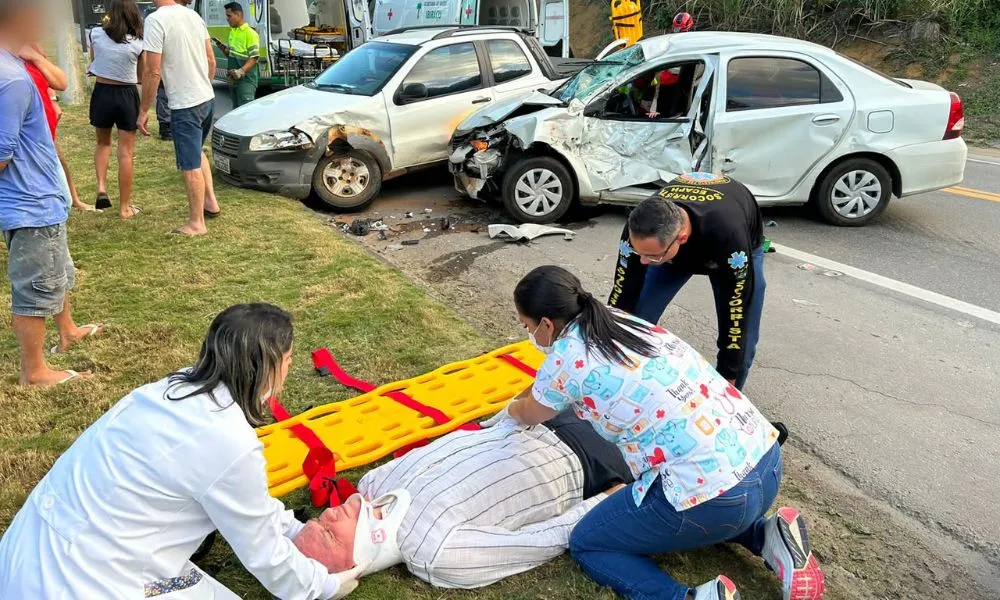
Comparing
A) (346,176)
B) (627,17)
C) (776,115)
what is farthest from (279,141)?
(627,17)

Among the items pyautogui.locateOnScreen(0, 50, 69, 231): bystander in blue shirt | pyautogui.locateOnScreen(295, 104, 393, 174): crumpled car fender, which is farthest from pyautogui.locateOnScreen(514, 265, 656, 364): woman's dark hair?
pyautogui.locateOnScreen(295, 104, 393, 174): crumpled car fender

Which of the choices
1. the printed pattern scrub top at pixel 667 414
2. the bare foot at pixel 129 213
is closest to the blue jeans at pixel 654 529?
the printed pattern scrub top at pixel 667 414

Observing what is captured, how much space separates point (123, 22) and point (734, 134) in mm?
5524

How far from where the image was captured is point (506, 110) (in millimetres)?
7527

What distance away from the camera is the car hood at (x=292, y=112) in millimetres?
7535

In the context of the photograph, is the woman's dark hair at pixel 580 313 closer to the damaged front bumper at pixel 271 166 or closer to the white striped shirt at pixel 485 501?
the white striped shirt at pixel 485 501

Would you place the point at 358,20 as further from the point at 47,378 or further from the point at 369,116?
the point at 47,378

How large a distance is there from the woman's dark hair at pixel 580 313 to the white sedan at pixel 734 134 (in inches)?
184

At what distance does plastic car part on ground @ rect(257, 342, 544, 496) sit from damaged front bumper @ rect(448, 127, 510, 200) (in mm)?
3255

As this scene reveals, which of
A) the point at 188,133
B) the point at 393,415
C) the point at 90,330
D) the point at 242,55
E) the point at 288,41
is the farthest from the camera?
the point at 288,41

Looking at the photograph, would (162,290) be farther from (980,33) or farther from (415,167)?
(980,33)

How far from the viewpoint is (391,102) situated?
7.85 metres

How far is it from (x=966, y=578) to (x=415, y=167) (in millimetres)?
6374

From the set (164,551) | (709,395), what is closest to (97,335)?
(164,551)
